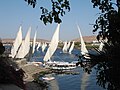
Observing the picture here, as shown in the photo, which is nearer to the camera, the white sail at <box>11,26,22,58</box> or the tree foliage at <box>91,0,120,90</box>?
the tree foliage at <box>91,0,120,90</box>

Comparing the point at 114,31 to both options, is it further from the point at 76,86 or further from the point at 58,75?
the point at 58,75

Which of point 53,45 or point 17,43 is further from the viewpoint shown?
point 17,43

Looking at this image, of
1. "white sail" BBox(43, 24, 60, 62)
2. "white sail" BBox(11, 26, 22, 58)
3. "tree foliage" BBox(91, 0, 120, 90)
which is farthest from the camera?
"white sail" BBox(11, 26, 22, 58)

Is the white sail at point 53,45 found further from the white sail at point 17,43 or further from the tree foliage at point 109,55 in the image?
the tree foliage at point 109,55

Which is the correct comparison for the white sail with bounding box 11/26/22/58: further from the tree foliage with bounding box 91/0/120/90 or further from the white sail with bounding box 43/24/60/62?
the tree foliage with bounding box 91/0/120/90

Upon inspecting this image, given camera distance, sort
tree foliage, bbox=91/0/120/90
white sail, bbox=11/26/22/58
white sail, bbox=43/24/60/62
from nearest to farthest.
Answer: tree foliage, bbox=91/0/120/90 < white sail, bbox=43/24/60/62 < white sail, bbox=11/26/22/58

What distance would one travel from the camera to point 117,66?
6391 millimetres

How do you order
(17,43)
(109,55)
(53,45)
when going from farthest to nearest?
(17,43) → (53,45) → (109,55)

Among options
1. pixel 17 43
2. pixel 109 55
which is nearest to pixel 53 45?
pixel 17 43

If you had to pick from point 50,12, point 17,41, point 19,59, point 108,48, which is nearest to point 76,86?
point 19,59

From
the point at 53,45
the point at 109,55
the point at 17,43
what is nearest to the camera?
the point at 109,55

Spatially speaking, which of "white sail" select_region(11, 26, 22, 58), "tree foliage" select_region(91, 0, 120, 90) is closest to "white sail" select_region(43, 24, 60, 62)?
"white sail" select_region(11, 26, 22, 58)

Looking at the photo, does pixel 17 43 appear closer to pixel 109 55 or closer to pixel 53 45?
pixel 53 45

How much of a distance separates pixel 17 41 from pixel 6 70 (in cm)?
4665
